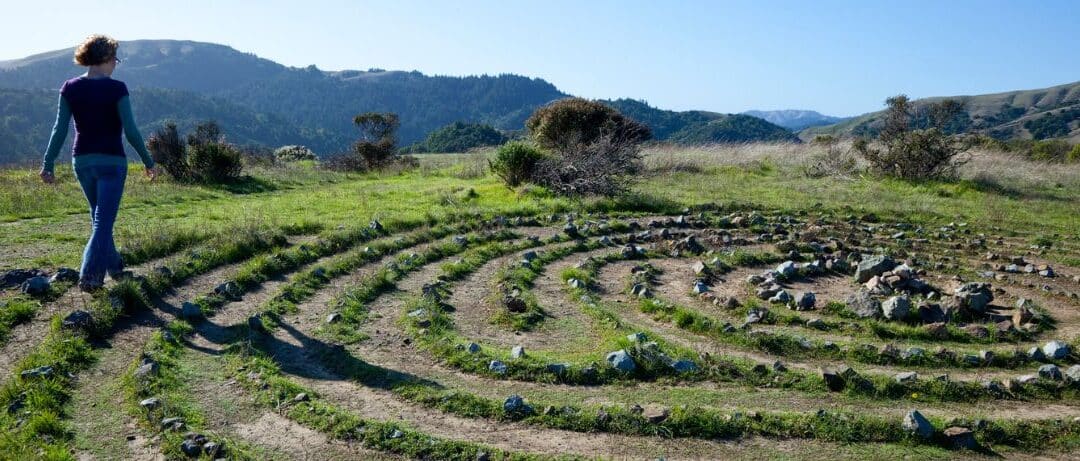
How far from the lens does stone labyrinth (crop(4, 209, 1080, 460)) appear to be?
490cm

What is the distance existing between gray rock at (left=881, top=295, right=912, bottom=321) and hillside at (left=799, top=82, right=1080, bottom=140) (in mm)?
61100

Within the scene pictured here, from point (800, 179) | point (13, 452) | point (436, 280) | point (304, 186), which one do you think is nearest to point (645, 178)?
point (800, 179)

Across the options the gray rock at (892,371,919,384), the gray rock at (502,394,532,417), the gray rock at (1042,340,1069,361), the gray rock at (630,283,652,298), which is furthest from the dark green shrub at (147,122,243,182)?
the gray rock at (1042,340,1069,361)

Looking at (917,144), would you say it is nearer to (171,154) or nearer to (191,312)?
(191,312)

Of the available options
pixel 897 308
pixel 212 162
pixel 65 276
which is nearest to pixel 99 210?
pixel 65 276

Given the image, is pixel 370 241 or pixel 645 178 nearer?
pixel 370 241

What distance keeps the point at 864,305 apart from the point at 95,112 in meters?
8.84

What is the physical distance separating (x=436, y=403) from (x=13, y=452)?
8.75ft

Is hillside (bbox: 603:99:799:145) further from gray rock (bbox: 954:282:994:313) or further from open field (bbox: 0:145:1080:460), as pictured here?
gray rock (bbox: 954:282:994:313)

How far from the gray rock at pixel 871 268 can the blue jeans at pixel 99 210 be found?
373 inches

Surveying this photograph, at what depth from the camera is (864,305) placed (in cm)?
814

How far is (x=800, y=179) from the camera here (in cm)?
2428

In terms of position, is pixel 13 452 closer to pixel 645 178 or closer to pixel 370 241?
pixel 370 241

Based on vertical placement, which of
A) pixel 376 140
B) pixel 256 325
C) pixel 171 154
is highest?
pixel 256 325
